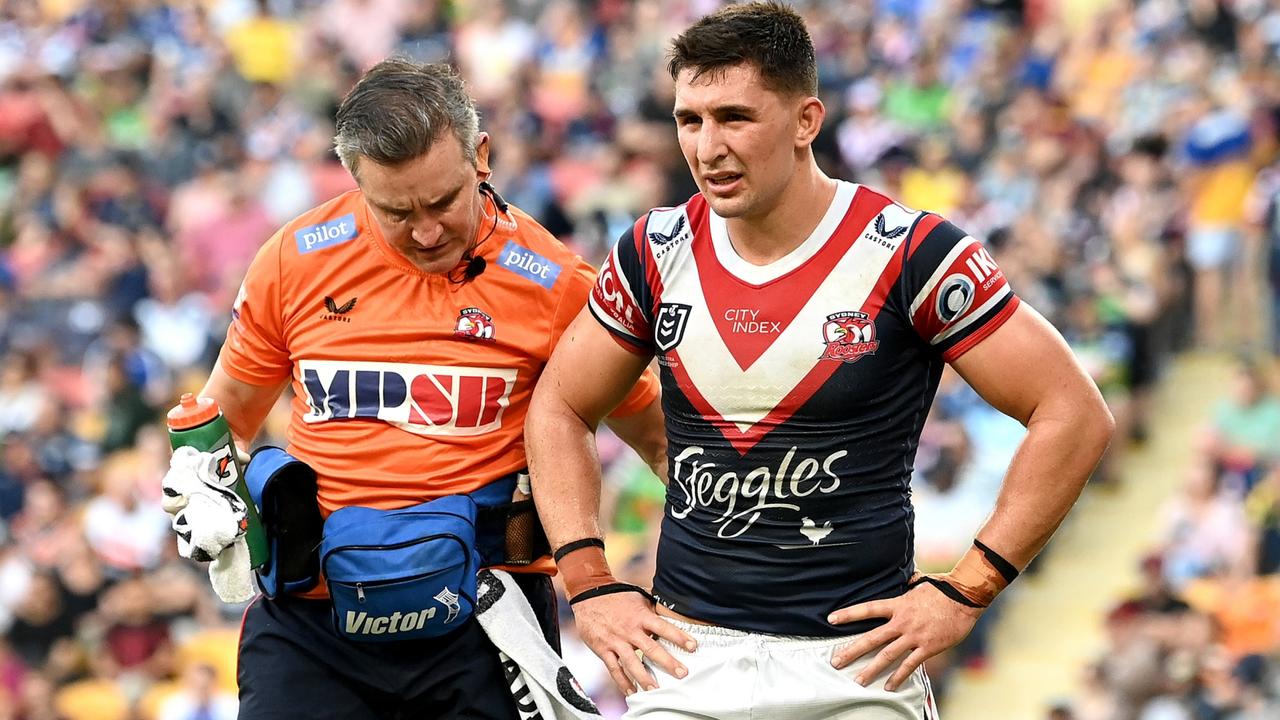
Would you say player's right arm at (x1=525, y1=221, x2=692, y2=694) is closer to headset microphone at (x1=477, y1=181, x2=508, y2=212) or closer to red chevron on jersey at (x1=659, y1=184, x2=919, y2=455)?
red chevron on jersey at (x1=659, y1=184, x2=919, y2=455)

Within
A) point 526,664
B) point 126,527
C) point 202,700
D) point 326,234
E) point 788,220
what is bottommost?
point 202,700

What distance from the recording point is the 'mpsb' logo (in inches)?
171

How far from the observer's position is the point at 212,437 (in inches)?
161

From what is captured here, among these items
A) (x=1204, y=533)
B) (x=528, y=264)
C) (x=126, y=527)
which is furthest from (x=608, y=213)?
(x=528, y=264)

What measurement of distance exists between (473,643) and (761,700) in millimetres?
815

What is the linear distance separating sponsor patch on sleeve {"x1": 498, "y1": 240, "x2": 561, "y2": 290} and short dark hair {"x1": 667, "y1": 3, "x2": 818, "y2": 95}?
73 centimetres

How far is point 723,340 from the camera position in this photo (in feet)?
13.0

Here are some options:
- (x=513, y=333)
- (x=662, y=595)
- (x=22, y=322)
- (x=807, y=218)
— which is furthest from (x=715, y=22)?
(x=22, y=322)

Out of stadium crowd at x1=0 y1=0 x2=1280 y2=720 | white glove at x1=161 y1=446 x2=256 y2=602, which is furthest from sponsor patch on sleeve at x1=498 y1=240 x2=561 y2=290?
stadium crowd at x1=0 y1=0 x2=1280 y2=720

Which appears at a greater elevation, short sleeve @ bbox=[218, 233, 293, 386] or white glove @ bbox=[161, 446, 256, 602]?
short sleeve @ bbox=[218, 233, 293, 386]

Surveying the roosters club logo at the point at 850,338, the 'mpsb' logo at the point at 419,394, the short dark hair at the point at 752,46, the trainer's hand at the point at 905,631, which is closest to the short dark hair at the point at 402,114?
the 'mpsb' logo at the point at 419,394

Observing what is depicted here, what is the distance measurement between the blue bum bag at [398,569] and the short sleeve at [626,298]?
1.79ft

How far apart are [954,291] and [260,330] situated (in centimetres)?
170

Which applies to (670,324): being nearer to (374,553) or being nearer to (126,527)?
(374,553)
